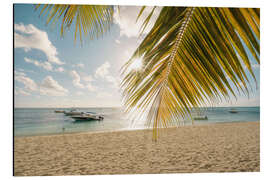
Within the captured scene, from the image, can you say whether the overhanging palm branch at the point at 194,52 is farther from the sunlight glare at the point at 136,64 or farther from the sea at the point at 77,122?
the sea at the point at 77,122

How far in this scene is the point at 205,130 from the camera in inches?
119

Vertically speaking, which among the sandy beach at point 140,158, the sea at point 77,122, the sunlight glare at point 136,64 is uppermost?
the sunlight glare at point 136,64

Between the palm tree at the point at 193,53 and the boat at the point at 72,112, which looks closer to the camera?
the palm tree at the point at 193,53

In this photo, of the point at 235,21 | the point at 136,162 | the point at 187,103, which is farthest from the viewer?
the point at 136,162

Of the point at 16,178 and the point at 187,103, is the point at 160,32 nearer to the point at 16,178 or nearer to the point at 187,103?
the point at 187,103

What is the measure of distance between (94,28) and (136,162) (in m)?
1.50

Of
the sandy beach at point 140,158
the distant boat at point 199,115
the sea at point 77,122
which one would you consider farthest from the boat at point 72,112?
the distant boat at point 199,115

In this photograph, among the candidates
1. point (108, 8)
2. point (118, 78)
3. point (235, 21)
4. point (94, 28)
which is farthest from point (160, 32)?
point (118, 78)

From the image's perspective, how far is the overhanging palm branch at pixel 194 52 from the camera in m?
0.59

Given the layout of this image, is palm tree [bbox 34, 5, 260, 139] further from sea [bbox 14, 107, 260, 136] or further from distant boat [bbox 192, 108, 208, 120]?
sea [bbox 14, 107, 260, 136]

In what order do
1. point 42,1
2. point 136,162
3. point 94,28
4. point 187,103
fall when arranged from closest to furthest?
point 187,103, point 94,28, point 42,1, point 136,162

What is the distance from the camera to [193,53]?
0.67 meters

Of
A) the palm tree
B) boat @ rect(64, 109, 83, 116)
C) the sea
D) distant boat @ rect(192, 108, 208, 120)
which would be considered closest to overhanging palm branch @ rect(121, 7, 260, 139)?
the palm tree
